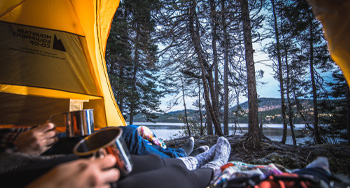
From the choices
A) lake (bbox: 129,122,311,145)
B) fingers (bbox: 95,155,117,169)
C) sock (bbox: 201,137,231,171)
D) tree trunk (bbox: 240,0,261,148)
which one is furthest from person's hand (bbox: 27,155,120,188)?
lake (bbox: 129,122,311,145)

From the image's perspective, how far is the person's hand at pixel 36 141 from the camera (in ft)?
3.13

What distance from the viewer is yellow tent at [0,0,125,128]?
2.21m

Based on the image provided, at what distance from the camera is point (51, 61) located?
2307 millimetres

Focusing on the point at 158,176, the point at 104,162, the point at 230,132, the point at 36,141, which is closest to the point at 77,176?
the point at 104,162

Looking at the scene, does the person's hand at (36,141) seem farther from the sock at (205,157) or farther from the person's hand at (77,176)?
the sock at (205,157)

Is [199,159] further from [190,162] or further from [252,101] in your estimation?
[252,101]

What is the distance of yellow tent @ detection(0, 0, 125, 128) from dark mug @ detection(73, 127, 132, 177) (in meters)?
1.63

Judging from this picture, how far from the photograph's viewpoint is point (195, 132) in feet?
23.1

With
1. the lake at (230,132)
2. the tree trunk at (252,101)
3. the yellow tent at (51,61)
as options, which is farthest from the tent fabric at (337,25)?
the yellow tent at (51,61)

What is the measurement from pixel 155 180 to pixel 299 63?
818 cm

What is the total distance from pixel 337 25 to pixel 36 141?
6.42 ft

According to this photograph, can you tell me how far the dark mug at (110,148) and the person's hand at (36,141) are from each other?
35 centimetres

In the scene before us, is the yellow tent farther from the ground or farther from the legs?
the ground

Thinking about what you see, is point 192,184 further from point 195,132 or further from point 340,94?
point 340,94
